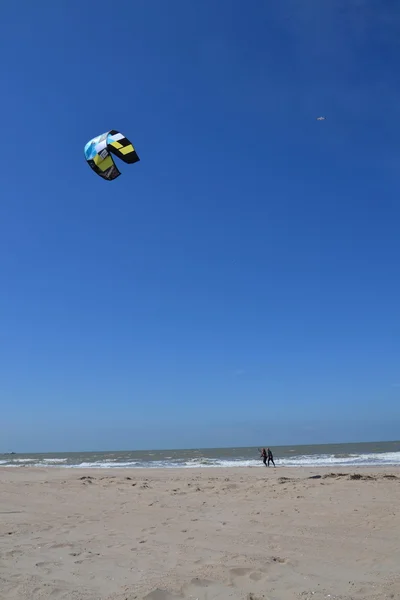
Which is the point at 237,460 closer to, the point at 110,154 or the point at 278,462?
the point at 278,462

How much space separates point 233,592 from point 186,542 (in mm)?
1918

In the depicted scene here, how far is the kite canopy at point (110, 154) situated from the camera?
6.61 m

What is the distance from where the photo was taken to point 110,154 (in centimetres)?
697

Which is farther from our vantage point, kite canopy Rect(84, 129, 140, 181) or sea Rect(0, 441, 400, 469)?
sea Rect(0, 441, 400, 469)

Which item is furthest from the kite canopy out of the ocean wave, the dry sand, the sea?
the sea

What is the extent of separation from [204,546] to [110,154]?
5535 mm

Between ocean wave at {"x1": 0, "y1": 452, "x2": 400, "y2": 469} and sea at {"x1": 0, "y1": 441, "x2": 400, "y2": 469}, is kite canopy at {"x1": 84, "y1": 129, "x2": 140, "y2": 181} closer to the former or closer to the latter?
ocean wave at {"x1": 0, "y1": 452, "x2": 400, "y2": 469}

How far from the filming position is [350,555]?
512cm

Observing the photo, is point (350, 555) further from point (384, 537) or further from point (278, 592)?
point (278, 592)

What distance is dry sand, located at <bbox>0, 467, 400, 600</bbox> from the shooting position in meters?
4.03

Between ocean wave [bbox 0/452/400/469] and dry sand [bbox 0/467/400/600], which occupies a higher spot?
dry sand [bbox 0/467/400/600]

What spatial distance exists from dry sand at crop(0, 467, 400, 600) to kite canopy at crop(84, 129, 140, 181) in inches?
193

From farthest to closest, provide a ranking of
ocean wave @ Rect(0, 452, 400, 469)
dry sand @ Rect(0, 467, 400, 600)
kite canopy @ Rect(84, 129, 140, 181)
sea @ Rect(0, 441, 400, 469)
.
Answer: sea @ Rect(0, 441, 400, 469)
ocean wave @ Rect(0, 452, 400, 469)
kite canopy @ Rect(84, 129, 140, 181)
dry sand @ Rect(0, 467, 400, 600)

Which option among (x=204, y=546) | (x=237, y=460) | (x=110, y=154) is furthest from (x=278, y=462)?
(x=110, y=154)
